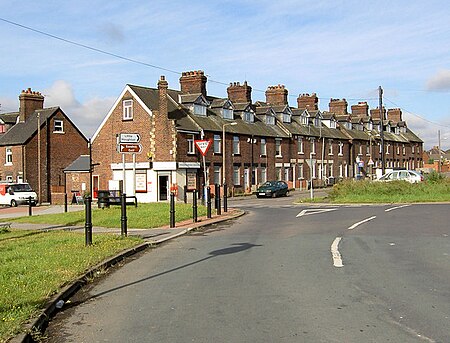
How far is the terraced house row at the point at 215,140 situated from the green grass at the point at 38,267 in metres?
19.2

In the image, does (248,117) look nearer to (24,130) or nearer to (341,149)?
(341,149)

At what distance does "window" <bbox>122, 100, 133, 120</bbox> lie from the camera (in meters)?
47.0

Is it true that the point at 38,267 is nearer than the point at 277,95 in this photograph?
Yes

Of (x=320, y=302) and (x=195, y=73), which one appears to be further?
(x=195, y=73)

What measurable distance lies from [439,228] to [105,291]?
37.7ft

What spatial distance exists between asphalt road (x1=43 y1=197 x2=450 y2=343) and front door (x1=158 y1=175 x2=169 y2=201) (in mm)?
30168

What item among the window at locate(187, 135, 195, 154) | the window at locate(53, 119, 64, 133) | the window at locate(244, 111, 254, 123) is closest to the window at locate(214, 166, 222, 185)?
the window at locate(187, 135, 195, 154)

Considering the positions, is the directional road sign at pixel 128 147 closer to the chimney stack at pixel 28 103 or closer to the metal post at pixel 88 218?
the metal post at pixel 88 218

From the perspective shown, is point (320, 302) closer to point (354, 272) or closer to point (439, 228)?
point (354, 272)

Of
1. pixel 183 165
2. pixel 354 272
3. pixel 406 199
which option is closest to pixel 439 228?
pixel 354 272

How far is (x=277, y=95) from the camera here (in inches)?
2501

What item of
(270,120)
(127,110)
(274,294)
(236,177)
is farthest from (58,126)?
→ (274,294)

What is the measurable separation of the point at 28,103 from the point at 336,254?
164 feet

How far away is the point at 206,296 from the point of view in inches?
322
